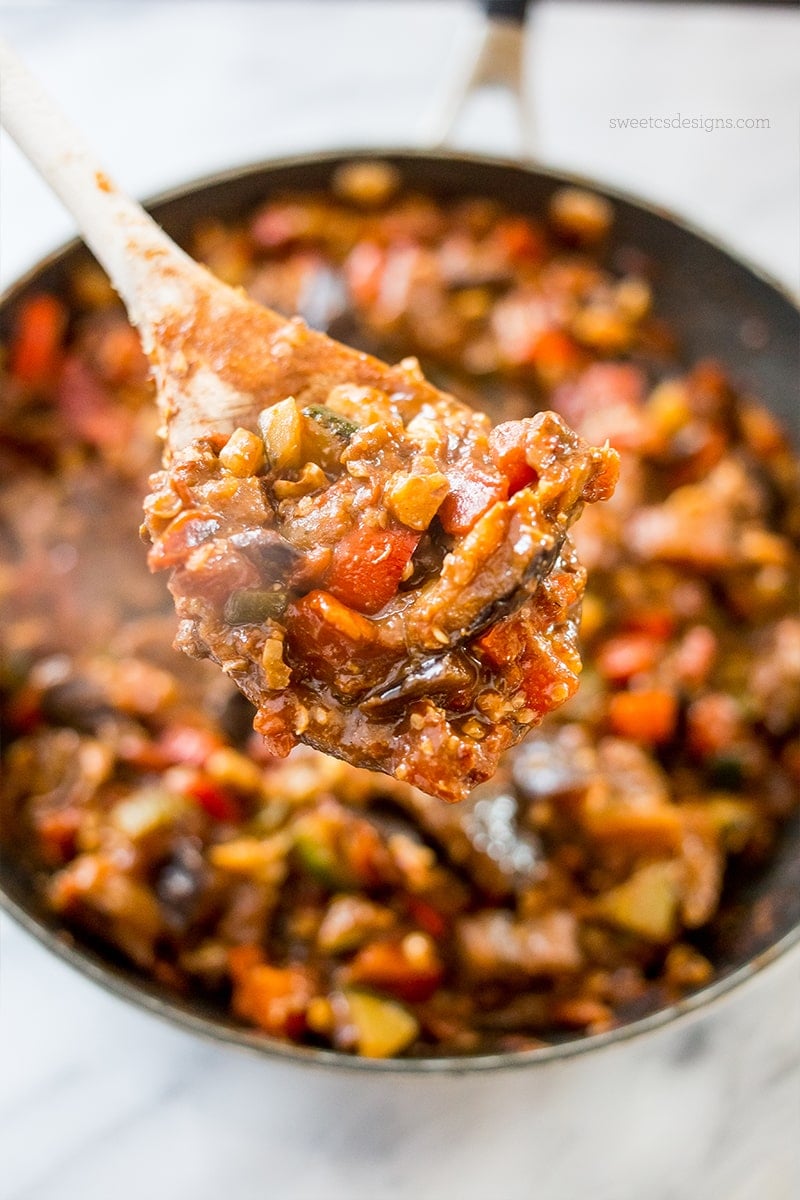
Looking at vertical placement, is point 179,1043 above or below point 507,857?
below

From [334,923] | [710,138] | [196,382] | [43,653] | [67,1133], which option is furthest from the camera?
[710,138]

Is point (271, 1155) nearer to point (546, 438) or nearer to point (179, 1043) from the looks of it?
point (179, 1043)

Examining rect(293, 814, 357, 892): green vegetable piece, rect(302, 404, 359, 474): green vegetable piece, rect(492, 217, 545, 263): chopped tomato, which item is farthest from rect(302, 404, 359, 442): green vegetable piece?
rect(492, 217, 545, 263): chopped tomato

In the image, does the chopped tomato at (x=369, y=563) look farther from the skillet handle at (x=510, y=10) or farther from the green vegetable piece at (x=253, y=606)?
the skillet handle at (x=510, y=10)

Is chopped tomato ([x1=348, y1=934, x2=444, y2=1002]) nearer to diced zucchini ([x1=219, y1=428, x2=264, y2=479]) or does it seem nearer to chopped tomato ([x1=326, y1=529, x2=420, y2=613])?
chopped tomato ([x1=326, y1=529, x2=420, y2=613])

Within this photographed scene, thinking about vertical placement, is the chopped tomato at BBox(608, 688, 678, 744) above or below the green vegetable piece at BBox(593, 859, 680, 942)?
above

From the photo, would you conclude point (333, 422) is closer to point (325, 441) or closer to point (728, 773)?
point (325, 441)

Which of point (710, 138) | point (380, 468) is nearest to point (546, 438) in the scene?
point (380, 468)
